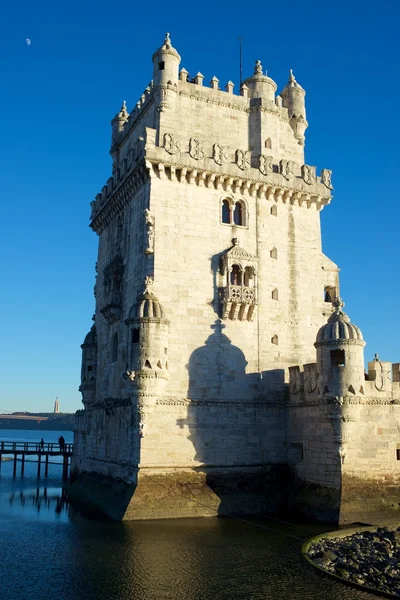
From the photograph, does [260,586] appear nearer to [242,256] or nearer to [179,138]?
[242,256]

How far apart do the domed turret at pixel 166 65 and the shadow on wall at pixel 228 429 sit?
1439cm

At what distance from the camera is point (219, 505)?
91.8 ft

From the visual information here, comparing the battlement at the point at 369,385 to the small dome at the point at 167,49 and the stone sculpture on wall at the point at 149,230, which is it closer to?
the stone sculpture on wall at the point at 149,230

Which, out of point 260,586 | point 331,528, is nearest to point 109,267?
point 331,528

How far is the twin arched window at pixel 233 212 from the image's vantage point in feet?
107

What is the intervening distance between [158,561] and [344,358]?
13.1m

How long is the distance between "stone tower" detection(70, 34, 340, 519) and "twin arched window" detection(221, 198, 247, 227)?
0.08 metres

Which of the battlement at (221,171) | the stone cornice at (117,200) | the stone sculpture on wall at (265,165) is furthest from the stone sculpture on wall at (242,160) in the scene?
the stone cornice at (117,200)

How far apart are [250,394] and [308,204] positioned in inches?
490

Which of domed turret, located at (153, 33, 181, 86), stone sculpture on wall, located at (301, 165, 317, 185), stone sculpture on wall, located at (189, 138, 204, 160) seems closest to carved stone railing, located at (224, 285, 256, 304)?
stone sculpture on wall, located at (189, 138, 204, 160)

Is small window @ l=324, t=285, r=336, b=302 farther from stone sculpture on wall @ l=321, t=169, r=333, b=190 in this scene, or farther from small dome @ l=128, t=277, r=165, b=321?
small dome @ l=128, t=277, r=165, b=321

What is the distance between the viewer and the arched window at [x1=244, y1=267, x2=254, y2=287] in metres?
31.6

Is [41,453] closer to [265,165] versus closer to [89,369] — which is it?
[89,369]

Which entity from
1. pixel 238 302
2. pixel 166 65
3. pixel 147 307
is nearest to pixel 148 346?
pixel 147 307
